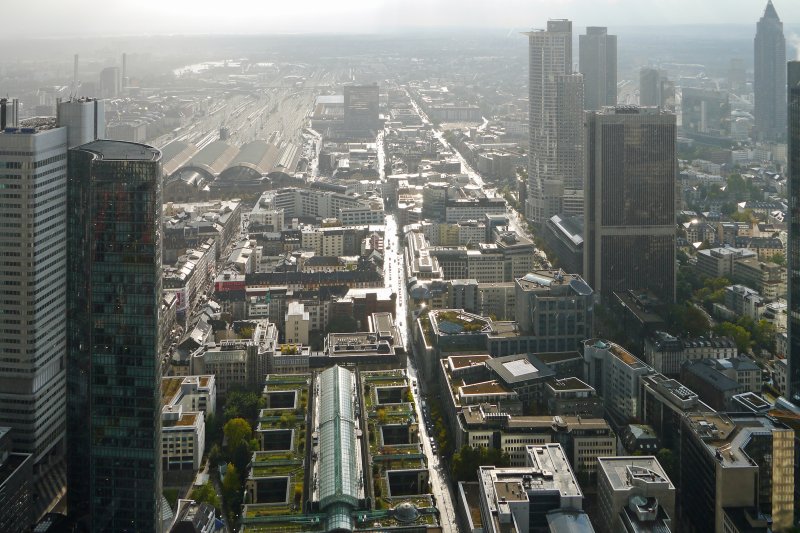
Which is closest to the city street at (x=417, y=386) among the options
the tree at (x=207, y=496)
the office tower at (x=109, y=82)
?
the tree at (x=207, y=496)

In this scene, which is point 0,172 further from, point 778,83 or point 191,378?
point 778,83

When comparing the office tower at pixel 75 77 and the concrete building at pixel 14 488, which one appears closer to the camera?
the concrete building at pixel 14 488

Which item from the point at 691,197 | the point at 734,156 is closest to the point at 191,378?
the point at 691,197

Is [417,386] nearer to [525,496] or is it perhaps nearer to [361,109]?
[525,496]

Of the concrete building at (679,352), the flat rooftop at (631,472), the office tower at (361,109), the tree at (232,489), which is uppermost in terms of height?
the office tower at (361,109)

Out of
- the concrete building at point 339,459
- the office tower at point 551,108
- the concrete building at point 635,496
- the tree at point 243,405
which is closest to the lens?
the concrete building at point 635,496

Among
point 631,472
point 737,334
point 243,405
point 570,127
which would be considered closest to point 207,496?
point 243,405

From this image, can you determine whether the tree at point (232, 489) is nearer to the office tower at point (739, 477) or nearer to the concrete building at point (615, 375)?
the office tower at point (739, 477)
